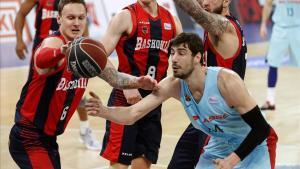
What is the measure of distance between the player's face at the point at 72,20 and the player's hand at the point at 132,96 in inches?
33.0

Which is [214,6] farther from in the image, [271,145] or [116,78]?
[271,145]

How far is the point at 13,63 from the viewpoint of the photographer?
1542 centimetres

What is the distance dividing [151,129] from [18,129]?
4.70 feet

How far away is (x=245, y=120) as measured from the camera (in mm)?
4953

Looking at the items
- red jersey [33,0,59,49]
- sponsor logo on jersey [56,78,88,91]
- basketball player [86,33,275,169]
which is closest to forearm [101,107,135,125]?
basketball player [86,33,275,169]

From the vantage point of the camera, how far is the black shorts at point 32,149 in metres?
5.45

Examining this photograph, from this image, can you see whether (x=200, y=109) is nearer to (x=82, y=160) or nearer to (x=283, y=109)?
(x=82, y=160)

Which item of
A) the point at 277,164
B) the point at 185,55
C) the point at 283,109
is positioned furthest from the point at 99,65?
the point at 283,109

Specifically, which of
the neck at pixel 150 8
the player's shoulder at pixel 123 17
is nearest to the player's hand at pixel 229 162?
the player's shoulder at pixel 123 17

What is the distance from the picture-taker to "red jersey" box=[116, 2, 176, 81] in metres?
6.44

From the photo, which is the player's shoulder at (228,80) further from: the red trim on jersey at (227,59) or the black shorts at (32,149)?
the black shorts at (32,149)

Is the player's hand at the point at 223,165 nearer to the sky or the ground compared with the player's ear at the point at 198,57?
nearer to the ground

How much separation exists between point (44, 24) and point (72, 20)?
3320 millimetres

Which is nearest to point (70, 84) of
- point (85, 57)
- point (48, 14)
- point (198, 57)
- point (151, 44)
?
point (85, 57)
